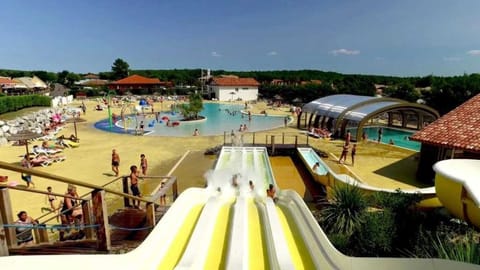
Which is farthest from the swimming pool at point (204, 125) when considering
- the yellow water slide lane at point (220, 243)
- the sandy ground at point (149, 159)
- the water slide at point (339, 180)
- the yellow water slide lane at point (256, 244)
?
the yellow water slide lane at point (256, 244)

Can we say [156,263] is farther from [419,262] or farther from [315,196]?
[315,196]

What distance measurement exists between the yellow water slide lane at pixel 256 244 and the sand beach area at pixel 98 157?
7708 millimetres

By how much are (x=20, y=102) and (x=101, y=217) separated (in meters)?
45.0

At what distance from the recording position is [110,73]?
92188mm

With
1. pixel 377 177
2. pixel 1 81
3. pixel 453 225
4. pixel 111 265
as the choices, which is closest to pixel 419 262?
pixel 111 265

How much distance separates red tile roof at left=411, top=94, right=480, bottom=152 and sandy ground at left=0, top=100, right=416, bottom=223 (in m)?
2.34

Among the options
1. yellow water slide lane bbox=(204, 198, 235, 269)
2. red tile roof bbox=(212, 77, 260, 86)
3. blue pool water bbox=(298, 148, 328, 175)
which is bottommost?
blue pool water bbox=(298, 148, 328, 175)

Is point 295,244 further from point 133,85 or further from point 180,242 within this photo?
point 133,85

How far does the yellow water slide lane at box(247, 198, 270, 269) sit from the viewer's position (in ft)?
13.3

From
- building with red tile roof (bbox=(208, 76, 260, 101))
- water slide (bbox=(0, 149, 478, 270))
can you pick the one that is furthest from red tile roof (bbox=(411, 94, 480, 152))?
building with red tile roof (bbox=(208, 76, 260, 101))

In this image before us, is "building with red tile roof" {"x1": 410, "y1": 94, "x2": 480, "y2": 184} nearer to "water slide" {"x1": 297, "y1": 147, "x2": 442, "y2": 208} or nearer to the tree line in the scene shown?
"water slide" {"x1": 297, "y1": 147, "x2": 442, "y2": 208}

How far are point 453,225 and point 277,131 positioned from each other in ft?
70.1

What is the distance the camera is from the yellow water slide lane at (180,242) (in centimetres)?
396

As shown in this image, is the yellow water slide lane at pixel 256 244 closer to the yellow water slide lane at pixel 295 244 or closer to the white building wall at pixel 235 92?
the yellow water slide lane at pixel 295 244
